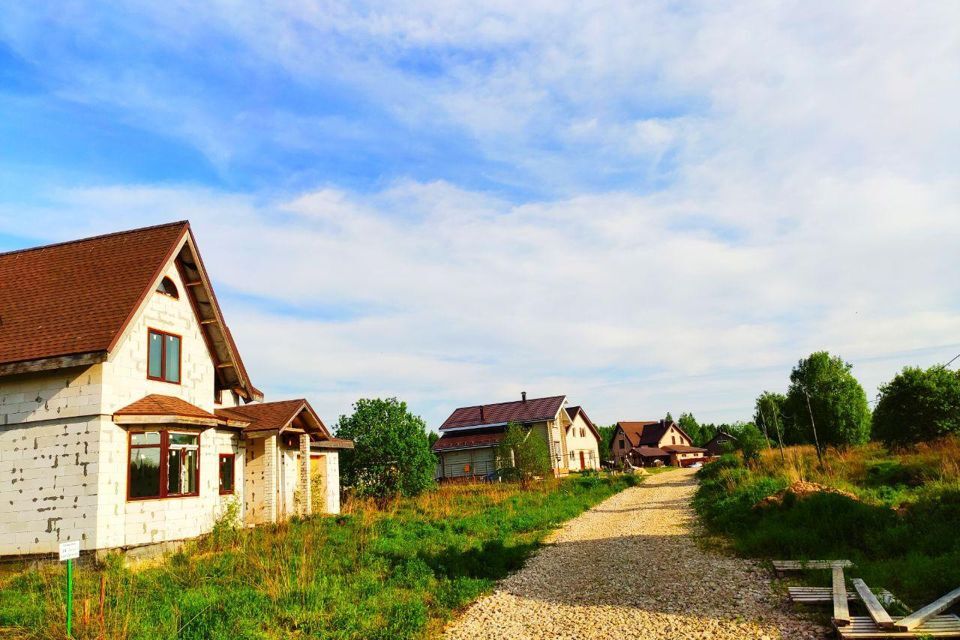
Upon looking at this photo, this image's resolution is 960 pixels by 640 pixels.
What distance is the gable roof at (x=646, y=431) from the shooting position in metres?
82.7

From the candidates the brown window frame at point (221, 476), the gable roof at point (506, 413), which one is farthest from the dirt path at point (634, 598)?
the gable roof at point (506, 413)

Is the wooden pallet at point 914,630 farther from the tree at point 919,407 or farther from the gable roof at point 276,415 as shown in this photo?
the tree at point 919,407

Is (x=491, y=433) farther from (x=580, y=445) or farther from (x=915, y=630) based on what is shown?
(x=915, y=630)

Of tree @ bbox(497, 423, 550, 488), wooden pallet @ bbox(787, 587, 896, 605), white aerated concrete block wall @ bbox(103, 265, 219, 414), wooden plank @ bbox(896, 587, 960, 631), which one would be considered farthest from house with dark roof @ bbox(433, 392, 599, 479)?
wooden plank @ bbox(896, 587, 960, 631)

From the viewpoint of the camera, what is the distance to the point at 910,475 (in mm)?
21266

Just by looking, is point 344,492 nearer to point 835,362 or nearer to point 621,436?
point 835,362

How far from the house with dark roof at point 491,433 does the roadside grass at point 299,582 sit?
30.7 m

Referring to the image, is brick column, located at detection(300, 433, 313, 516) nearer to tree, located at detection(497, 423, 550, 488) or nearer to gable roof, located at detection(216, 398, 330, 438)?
gable roof, located at detection(216, 398, 330, 438)

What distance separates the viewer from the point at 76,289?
62.0 feet

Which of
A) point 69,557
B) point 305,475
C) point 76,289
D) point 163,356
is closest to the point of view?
point 69,557

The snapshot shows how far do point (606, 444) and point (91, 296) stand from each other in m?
81.2

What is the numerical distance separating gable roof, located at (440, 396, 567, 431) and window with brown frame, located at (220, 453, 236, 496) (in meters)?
34.6

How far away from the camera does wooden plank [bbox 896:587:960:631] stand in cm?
780

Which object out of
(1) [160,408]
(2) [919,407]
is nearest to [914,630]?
(1) [160,408]
